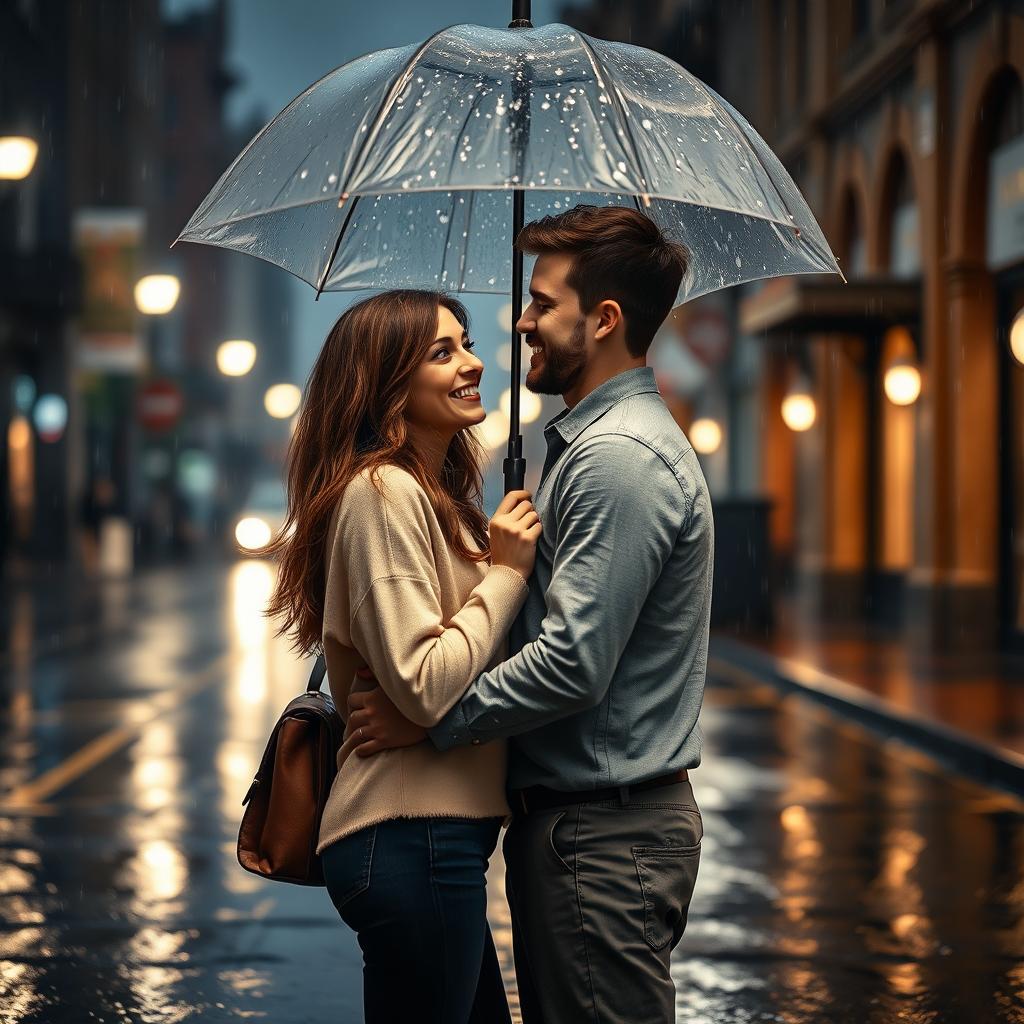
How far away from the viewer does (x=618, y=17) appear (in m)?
47.7

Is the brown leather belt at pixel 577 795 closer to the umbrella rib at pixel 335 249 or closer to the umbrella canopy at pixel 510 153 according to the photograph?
A: the umbrella canopy at pixel 510 153

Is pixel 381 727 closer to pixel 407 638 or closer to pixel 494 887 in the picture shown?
pixel 407 638

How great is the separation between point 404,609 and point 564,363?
56 cm

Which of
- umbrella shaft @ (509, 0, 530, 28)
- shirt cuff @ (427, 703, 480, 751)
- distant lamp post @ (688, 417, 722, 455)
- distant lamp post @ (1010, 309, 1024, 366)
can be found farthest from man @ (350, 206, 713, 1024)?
distant lamp post @ (688, 417, 722, 455)

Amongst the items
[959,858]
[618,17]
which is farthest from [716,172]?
[618,17]

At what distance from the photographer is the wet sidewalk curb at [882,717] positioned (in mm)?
10180

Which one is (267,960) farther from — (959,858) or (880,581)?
(880,581)

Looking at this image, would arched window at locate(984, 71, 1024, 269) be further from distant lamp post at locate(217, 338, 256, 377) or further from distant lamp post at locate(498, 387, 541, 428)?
distant lamp post at locate(217, 338, 256, 377)


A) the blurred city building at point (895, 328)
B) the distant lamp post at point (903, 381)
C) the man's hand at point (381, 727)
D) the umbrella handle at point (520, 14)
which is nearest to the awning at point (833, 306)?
the blurred city building at point (895, 328)

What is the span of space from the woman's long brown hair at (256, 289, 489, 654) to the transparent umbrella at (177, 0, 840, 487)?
263 millimetres

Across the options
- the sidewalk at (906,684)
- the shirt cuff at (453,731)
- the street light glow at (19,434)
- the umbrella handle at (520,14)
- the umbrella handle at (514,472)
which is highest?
the street light glow at (19,434)

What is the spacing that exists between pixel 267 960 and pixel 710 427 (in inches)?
1071

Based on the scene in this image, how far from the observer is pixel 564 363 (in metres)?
3.30

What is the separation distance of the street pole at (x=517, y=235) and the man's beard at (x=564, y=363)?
0.50 feet
